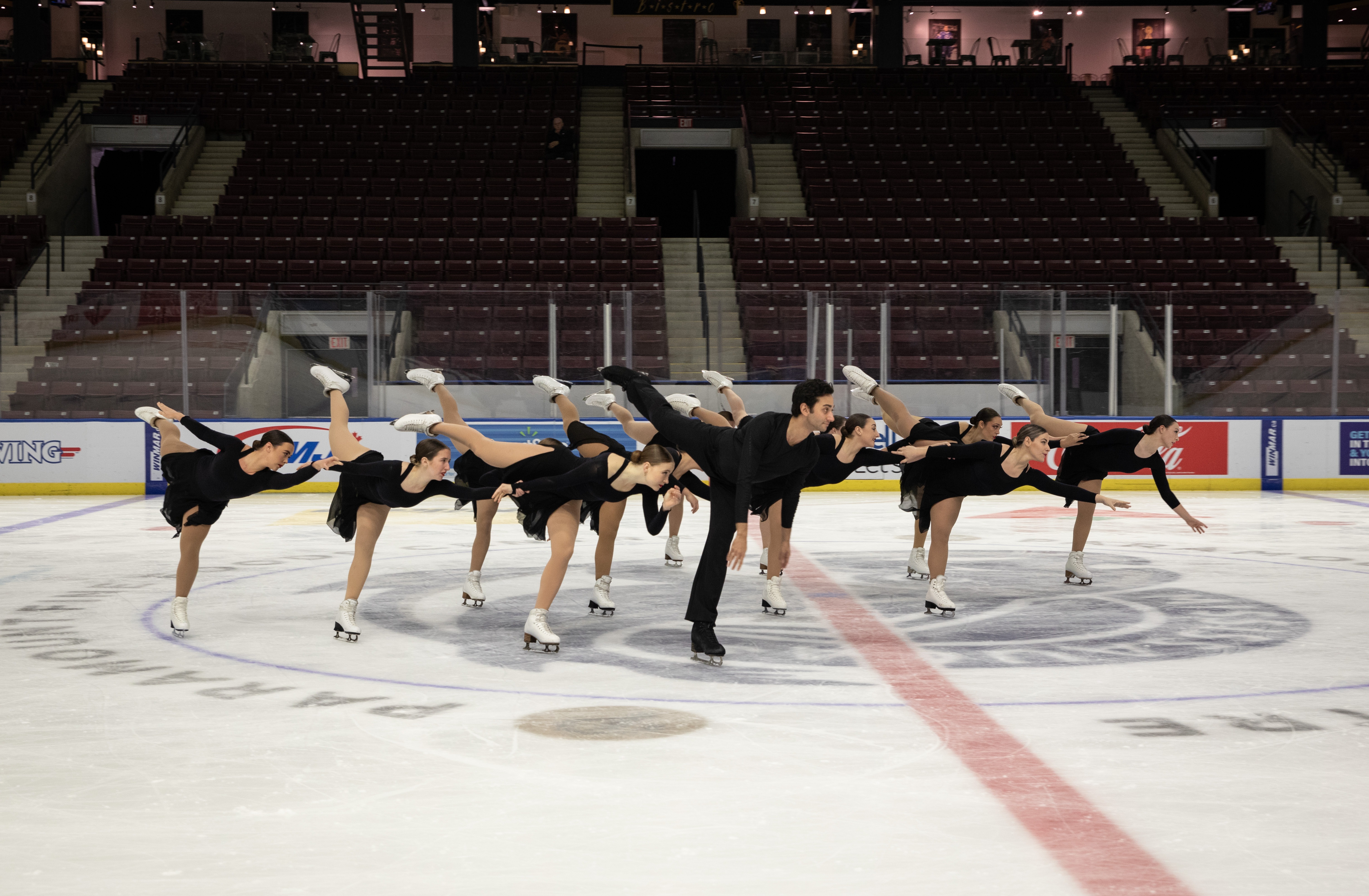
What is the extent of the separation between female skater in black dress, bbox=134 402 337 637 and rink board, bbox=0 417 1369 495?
31.1 feet

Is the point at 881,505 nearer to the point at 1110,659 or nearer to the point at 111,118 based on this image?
the point at 1110,659

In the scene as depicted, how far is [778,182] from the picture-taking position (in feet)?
90.5

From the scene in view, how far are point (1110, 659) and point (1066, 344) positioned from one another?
11.8 m

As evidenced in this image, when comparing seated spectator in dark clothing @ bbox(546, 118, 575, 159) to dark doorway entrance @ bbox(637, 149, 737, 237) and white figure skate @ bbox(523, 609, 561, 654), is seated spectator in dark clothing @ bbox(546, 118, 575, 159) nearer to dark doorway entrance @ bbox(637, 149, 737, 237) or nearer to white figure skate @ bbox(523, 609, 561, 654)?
dark doorway entrance @ bbox(637, 149, 737, 237)

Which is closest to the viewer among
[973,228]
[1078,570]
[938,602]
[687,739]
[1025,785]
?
[1025,785]

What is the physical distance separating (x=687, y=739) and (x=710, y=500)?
2024mm

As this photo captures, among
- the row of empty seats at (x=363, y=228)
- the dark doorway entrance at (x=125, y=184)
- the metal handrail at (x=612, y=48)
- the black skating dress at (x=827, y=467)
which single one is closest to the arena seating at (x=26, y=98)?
the dark doorway entrance at (x=125, y=184)

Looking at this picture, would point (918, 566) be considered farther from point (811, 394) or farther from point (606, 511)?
point (811, 394)

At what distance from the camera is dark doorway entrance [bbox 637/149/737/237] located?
3089cm

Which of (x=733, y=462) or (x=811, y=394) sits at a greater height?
(x=811, y=394)

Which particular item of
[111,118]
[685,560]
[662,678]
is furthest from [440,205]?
[662,678]

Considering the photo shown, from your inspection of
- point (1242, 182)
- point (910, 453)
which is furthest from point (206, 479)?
point (1242, 182)

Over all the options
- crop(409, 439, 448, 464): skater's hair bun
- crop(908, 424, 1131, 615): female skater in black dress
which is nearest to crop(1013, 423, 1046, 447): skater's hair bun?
crop(908, 424, 1131, 615): female skater in black dress

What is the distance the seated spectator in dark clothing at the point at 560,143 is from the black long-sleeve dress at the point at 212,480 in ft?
67.9
